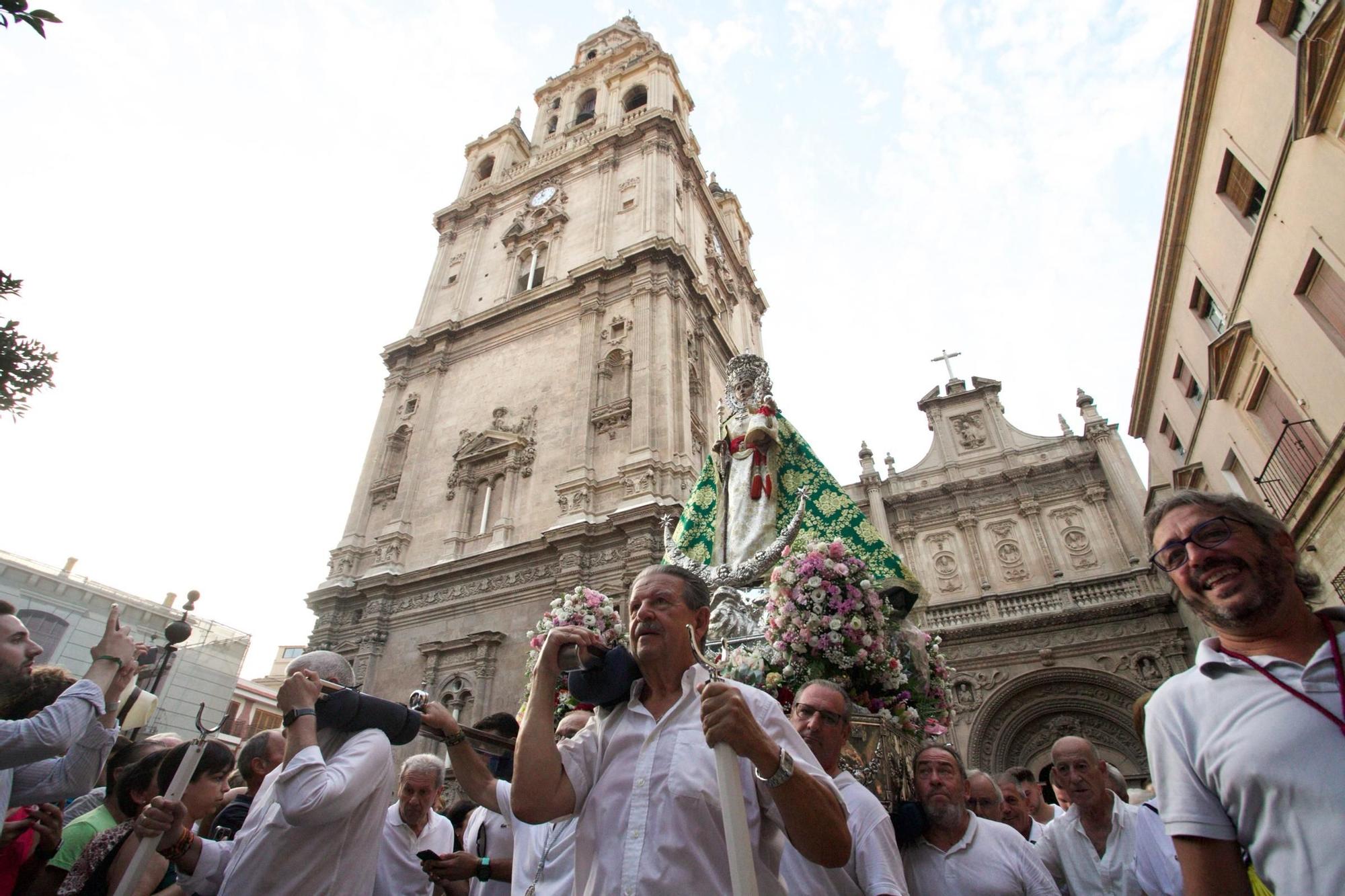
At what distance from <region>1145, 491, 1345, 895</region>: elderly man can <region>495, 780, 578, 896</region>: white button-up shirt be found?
1.63 m

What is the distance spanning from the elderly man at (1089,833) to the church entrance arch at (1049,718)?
11.6 meters

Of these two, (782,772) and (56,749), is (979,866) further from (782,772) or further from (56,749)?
(56,749)

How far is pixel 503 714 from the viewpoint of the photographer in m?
4.86

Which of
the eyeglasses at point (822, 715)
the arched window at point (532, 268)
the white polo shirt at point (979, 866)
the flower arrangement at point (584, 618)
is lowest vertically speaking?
the white polo shirt at point (979, 866)

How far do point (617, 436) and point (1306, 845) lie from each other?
13731 millimetres

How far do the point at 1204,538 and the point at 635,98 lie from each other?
27.7 metres

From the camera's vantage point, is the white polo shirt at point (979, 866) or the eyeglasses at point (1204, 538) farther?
the white polo shirt at point (979, 866)

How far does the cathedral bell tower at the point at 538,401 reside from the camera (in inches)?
512

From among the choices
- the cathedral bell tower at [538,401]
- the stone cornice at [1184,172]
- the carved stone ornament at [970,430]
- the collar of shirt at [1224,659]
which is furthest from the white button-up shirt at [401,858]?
the carved stone ornament at [970,430]

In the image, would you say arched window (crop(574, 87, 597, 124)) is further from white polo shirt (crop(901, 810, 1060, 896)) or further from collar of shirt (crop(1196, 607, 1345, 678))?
collar of shirt (crop(1196, 607, 1345, 678))

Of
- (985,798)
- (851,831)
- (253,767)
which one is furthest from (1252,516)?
(253,767)

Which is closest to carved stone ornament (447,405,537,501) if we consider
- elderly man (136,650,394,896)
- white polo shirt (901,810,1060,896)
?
elderly man (136,650,394,896)

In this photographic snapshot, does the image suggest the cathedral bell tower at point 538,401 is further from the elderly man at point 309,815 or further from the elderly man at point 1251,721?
the elderly man at point 1251,721

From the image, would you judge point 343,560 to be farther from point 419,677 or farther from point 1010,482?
point 1010,482
